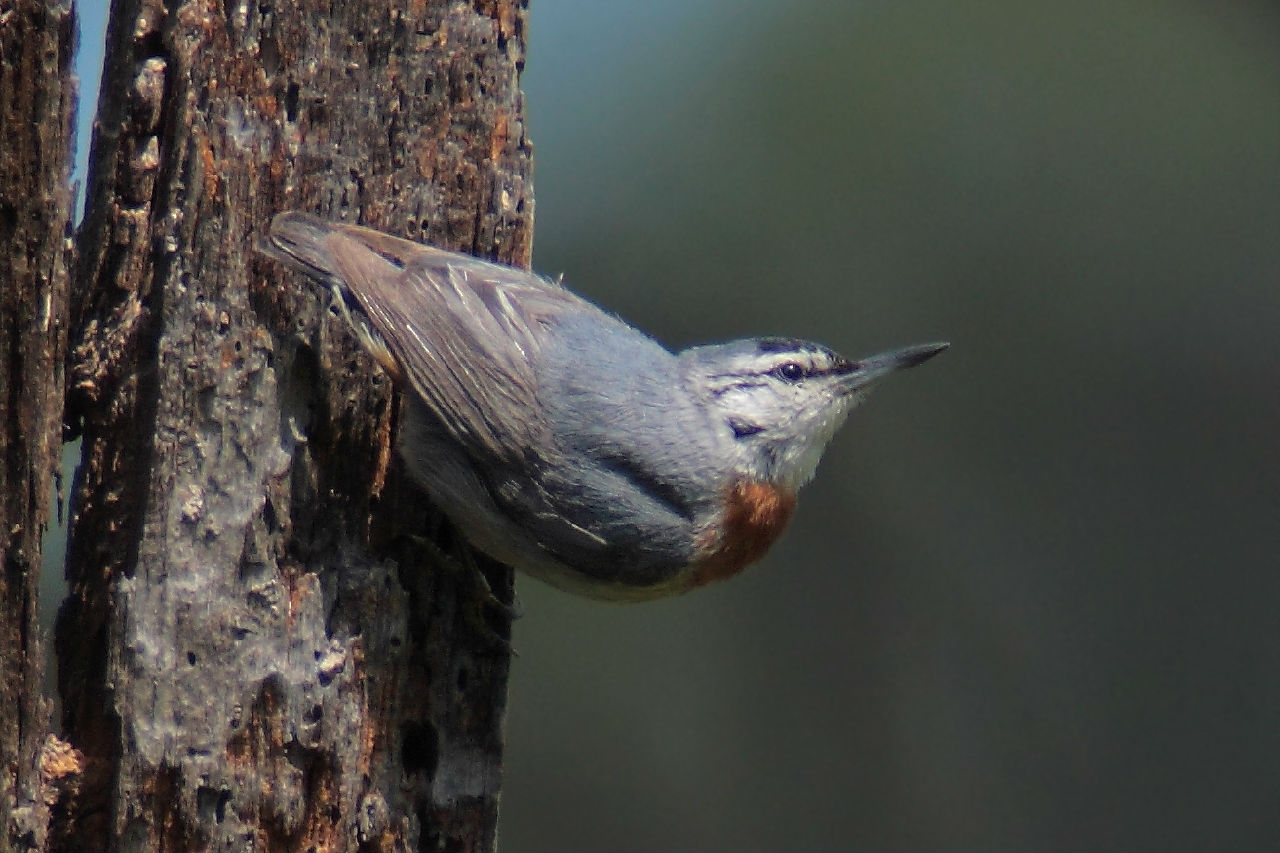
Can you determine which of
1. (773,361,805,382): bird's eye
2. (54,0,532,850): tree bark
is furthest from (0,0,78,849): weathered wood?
(773,361,805,382): bird's eye

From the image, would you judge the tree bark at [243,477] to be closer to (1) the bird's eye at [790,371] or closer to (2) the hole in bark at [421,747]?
(2) the hole in bark at [421,747]

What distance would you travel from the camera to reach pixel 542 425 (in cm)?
251

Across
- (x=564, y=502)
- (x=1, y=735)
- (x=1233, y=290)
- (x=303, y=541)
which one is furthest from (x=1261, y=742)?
(x=1, y=735)

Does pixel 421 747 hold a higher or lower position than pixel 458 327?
lower

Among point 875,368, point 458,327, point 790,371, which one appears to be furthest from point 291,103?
point 875,368

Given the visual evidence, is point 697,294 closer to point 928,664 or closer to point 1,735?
point 928,664

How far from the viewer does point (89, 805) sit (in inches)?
88.0

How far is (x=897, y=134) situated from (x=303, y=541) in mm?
3745

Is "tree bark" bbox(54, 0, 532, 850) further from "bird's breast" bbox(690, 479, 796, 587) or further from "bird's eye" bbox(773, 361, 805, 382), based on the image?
"bird's eye" bbox(773, 361, 805, 382)

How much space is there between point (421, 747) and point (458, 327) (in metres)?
0.81

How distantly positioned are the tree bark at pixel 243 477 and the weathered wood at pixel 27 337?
5.6 inches

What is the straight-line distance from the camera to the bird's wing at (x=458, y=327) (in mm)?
2377

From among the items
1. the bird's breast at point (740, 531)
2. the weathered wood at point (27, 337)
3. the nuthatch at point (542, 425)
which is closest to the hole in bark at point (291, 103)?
the nuthatch at point (542, 425)

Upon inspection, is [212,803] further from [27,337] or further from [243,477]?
[27,337]
